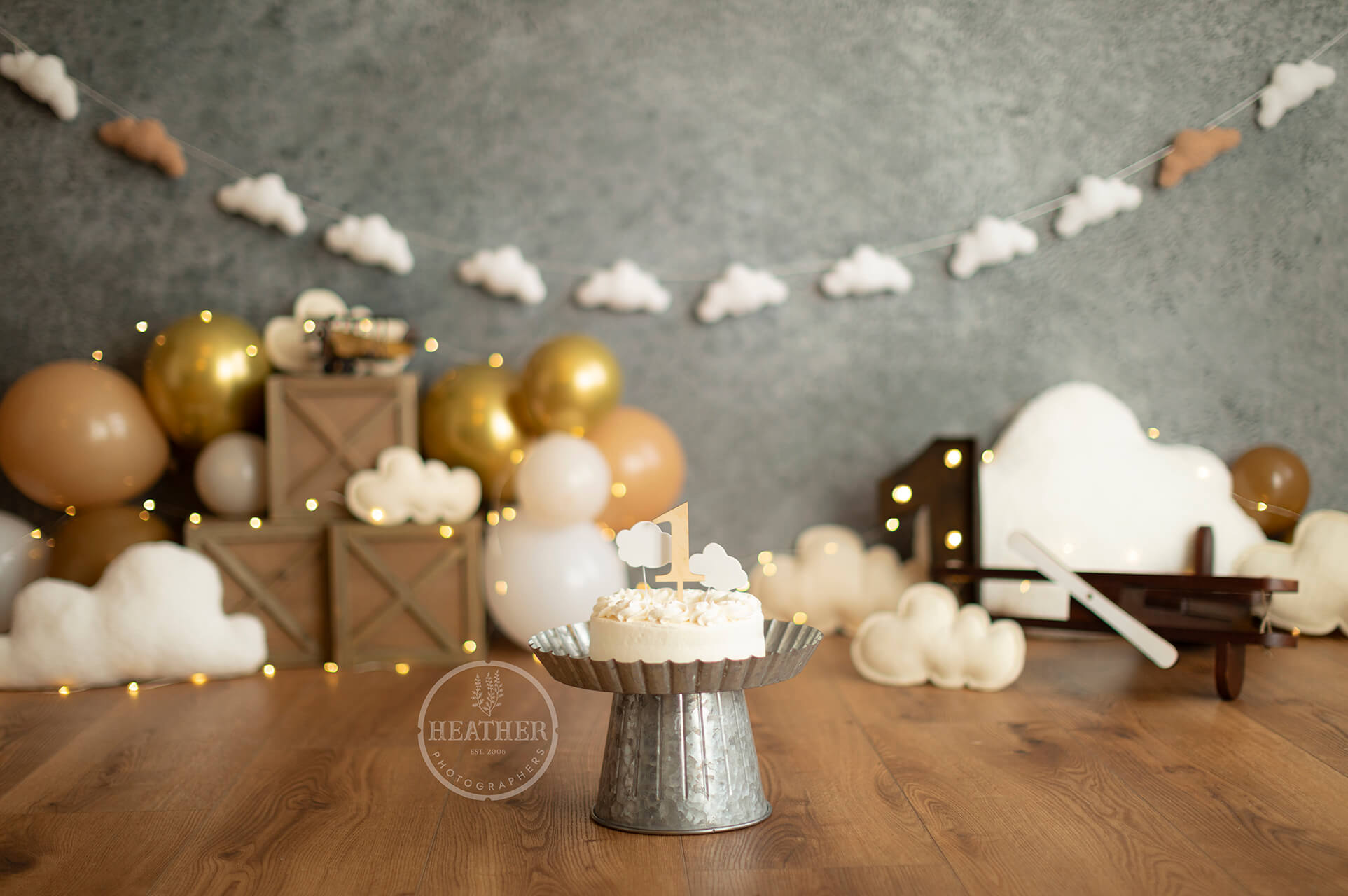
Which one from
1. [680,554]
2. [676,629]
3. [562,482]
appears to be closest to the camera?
[676,629]

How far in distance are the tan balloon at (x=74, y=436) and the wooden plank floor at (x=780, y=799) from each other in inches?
24.3

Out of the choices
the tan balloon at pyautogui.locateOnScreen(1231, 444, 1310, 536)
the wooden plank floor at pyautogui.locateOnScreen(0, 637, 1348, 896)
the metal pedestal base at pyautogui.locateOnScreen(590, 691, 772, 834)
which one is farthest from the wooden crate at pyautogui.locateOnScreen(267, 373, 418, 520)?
the tan balloon at pyautogui.locateOnScreen(1231, 444, 1310, 536)

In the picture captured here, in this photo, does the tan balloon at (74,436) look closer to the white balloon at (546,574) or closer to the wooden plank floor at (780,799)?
the wooden plank floor at (780,799)

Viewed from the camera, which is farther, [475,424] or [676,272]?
[676,272]

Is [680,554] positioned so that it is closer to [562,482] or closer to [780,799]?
[780,799]

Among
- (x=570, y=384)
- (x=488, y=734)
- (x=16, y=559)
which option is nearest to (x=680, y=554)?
(x=488, y=734)

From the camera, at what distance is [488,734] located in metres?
2.33

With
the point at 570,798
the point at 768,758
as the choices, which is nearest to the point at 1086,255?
the point at 768,758

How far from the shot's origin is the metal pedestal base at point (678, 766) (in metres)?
1.73

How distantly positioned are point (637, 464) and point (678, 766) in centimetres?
154

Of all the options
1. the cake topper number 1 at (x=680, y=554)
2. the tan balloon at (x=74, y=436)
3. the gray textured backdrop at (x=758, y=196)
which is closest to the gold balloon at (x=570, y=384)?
the gray textured backdrop at (x=758, y=196)

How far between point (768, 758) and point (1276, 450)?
7.06 ft

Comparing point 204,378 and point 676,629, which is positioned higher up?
point 204,378

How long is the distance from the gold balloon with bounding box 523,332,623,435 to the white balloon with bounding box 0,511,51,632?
1.49 m
